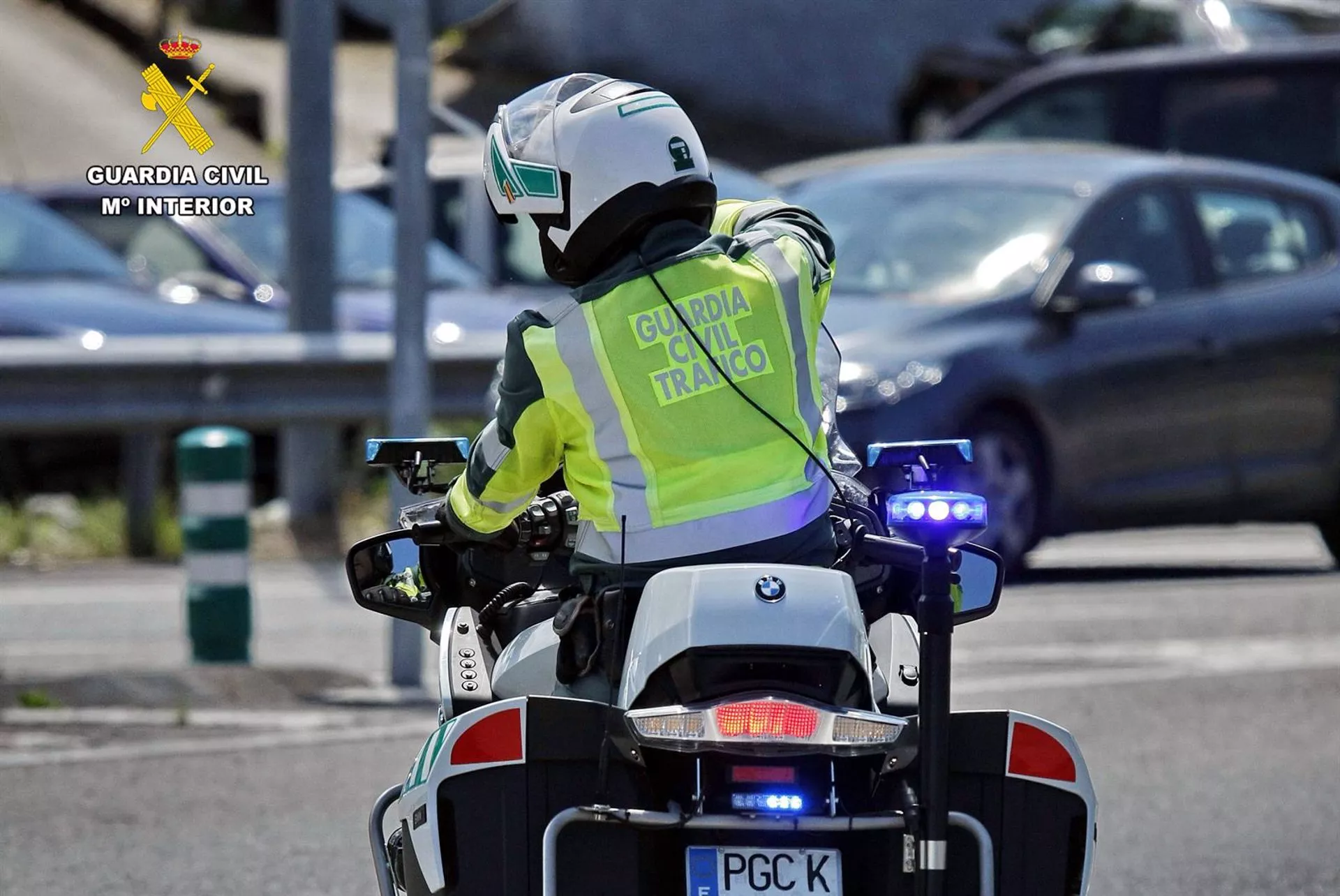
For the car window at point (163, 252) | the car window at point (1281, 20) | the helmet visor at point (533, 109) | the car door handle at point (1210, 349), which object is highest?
the car window at point (1281, 20)

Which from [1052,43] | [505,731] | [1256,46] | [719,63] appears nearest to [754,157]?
[719,63]

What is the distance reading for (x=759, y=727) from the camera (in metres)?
3.50

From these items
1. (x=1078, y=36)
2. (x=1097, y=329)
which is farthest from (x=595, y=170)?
(x=1078, y=36)

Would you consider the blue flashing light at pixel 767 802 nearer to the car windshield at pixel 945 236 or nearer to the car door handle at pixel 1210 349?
the car windshield at pixel 945 236

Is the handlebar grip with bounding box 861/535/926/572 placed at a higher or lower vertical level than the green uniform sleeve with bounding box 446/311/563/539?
Answer: lower

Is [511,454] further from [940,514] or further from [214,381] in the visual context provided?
[214,381]

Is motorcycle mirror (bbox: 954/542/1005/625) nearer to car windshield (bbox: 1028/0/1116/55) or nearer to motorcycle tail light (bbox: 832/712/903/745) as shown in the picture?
motorcycle tail light (bbox: 832/712/903/745)

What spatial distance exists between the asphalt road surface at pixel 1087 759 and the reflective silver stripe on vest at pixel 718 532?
7.16 feet

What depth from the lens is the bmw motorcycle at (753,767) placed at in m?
3.55

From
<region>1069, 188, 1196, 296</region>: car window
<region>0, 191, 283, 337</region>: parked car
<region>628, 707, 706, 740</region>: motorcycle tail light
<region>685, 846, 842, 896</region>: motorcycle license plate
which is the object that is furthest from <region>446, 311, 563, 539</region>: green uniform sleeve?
<region>0, 191, 283, 337</region>: parked car

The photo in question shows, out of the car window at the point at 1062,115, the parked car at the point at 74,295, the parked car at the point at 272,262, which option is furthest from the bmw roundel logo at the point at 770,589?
the car window at the point at 1062,115

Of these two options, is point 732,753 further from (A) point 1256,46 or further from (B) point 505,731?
(A) point 1256,46

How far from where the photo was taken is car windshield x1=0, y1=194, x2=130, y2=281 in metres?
13.0

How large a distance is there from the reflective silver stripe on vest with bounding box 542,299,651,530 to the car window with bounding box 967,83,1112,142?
12.9m
